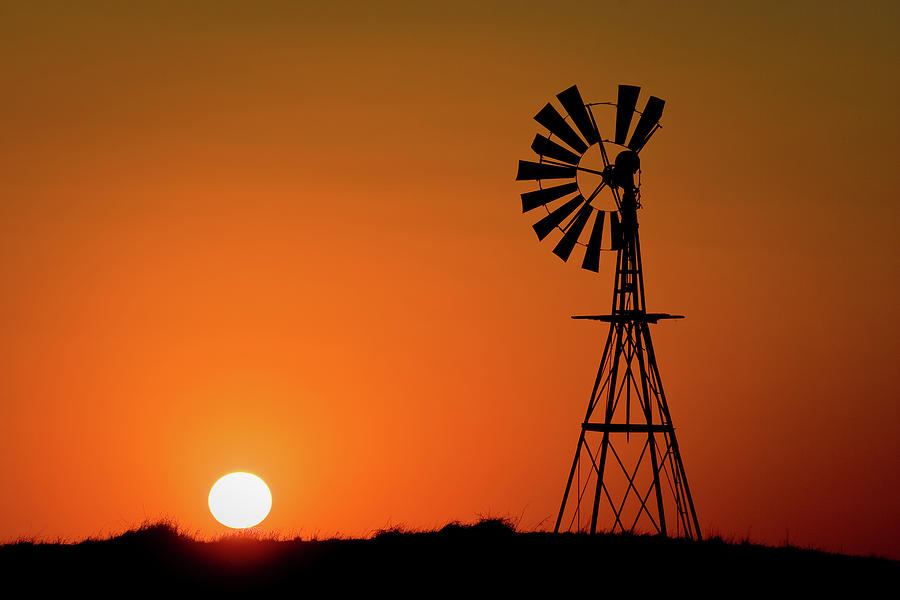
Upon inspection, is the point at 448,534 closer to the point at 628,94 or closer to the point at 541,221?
the point at 541,221

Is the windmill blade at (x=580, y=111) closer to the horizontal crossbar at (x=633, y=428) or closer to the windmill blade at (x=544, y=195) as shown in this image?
the windmill blade at (x=544, y=195)

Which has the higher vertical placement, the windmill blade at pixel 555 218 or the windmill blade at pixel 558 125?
the windmill blade at pixel 558 125

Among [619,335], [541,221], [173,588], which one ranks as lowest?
[173,588]

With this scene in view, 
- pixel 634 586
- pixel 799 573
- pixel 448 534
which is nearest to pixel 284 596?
pixel 448 534

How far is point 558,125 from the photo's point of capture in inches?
752

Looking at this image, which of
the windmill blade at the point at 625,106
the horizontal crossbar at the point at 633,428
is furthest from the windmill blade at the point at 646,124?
the horizontal crossbar at the point at 633,428

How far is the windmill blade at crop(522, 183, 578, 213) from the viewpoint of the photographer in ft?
63.9

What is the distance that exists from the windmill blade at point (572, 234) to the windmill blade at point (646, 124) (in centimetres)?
135

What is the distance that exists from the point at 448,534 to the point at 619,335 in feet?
15.0

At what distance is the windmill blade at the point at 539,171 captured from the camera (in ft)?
63.7

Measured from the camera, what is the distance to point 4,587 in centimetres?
1412

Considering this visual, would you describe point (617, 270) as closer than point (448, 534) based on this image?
No

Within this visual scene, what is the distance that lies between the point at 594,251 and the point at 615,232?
1.60ft

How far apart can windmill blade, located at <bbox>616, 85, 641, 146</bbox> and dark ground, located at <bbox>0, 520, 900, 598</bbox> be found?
6.78 metres
